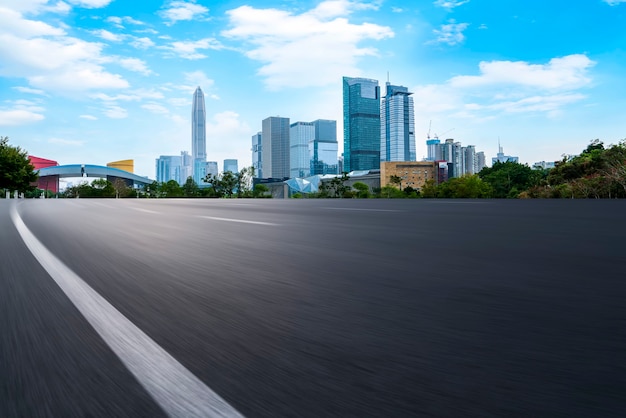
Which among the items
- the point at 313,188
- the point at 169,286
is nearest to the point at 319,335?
the point at 169,286

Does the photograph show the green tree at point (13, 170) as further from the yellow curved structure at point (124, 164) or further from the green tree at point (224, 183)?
the yellow curved structure at point (124, 164)

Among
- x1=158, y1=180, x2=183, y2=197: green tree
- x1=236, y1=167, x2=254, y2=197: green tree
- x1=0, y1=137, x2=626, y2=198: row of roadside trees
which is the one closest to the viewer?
x1=0, y1=137, x2=626, y2=198: row of roadside trees

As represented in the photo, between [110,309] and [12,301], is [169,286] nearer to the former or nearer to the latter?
[110,309]

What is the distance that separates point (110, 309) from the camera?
180 centimetres

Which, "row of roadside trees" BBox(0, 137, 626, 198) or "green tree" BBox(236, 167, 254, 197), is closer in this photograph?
"row of roadside trees" BBox(0, 137, 626, 198)

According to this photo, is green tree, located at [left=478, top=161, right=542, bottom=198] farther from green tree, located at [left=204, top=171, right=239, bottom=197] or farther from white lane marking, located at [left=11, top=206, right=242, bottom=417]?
white lane marking, located at [left=11, top=206, right=242, bottom=417]

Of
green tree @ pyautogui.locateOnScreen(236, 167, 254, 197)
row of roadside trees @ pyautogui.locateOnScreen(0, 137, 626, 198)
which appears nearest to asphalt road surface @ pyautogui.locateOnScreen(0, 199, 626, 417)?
row of roadside trees @ pyautogui.locateOnScreen(0, 137, 626, 198)

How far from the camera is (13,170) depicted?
5619cm

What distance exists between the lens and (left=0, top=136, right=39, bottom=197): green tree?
55.5m

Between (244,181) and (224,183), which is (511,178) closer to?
(244,181)

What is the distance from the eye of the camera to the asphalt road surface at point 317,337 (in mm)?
988

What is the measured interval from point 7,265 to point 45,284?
885mm

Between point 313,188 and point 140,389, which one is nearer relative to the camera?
point 140,389

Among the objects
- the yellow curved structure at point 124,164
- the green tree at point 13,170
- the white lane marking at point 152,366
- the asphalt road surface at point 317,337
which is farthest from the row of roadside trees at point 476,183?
the yellow curved structure at point 124,164
